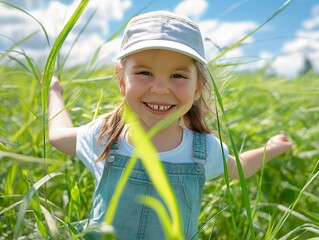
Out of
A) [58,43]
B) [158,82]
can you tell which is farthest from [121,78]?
[58,43]

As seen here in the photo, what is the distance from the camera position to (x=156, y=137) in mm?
1202

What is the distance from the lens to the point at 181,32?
1.12 meters

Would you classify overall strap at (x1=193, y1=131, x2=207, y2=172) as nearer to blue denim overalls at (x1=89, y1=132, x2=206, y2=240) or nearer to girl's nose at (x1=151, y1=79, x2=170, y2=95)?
blue denim overalls at (x1=89, y1=132, x2=206, y2=240)

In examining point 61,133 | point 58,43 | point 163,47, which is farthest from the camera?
point 61,133

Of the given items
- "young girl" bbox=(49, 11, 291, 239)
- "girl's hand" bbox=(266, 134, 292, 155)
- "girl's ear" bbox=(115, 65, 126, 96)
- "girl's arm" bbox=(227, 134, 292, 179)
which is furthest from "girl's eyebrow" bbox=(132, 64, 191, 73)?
"girl's hand" bbox=(266, 134, 292, 155)

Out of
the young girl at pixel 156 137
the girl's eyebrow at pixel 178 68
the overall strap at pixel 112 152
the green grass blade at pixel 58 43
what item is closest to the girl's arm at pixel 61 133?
the young girl at pixel 156 137

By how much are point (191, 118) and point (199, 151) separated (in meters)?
0.15

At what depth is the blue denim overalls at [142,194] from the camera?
110cm

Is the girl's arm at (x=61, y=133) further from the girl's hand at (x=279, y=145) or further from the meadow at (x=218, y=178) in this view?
the girl's hand at (x=279, y=145)

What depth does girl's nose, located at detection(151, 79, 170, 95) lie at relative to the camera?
3.52ft

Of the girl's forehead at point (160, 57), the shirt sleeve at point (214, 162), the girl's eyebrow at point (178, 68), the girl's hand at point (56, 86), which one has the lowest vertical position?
the shirt sleeve at point (214, 162)

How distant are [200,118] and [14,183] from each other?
1.90 ft

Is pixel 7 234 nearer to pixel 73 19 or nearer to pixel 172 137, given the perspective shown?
pixel 172 137

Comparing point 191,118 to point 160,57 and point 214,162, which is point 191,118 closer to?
point 214,162
